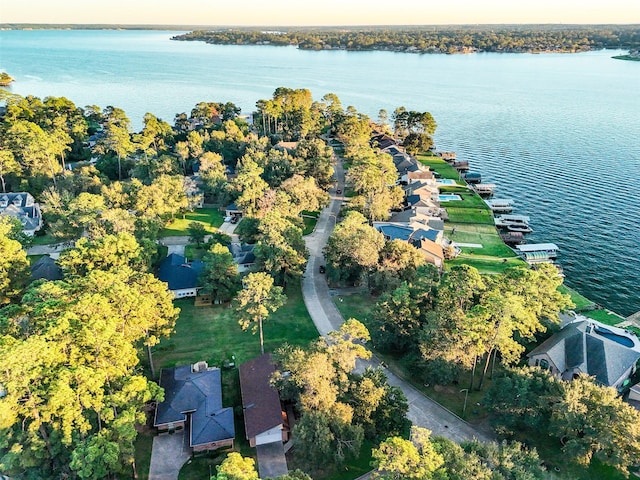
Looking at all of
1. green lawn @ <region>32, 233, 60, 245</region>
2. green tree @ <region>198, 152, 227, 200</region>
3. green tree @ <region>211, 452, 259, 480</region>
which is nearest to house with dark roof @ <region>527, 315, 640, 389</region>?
green tree @ <region>211, 452, 259, 480</region>

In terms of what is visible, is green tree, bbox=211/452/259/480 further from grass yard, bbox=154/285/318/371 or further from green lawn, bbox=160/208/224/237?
green lawn, bbox=160/208/224/237

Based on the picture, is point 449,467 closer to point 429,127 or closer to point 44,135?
point 44,135

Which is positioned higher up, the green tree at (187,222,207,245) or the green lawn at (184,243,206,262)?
the green tree at (187,222,207,245)

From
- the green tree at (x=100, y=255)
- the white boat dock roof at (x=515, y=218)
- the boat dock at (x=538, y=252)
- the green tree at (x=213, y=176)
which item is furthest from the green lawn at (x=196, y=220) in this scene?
the white boat dock roof at (x=515, y=218)

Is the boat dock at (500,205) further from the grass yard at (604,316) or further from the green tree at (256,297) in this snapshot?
the green tree at (256,297)

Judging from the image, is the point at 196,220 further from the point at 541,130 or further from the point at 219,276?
the point at 541,130

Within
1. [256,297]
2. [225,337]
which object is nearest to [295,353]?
[256,297]

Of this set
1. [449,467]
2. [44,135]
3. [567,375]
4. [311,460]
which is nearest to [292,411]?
[311,460]
